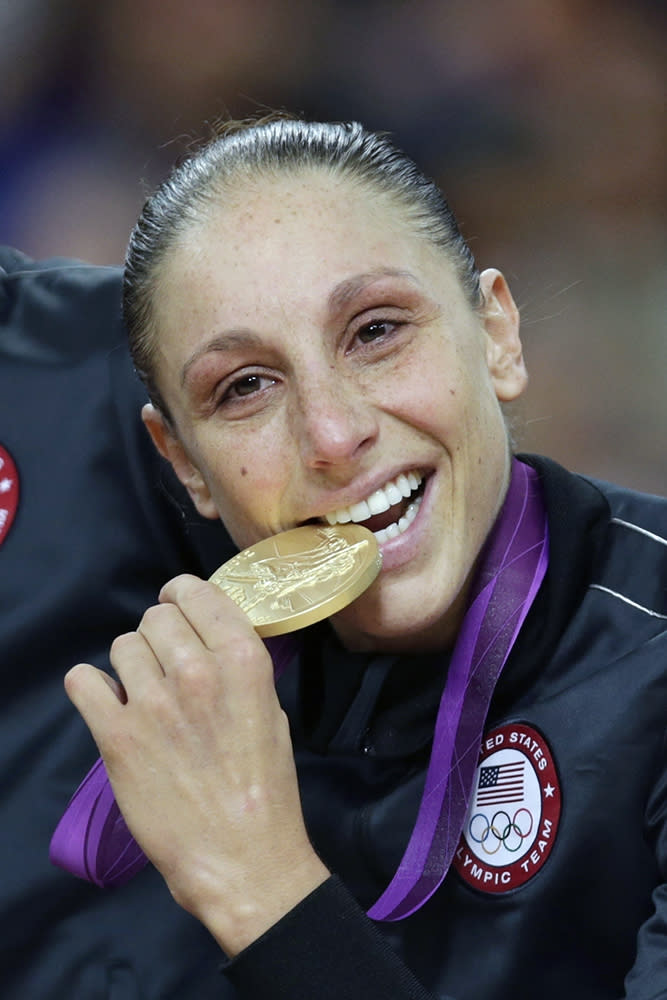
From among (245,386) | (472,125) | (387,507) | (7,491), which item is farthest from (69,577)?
(472,125)

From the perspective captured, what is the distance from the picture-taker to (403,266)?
141 cm

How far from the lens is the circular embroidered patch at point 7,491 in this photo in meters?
1.73

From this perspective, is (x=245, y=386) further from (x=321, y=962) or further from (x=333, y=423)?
(x=321, y=962)

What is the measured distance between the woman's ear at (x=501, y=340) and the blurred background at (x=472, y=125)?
152 cm

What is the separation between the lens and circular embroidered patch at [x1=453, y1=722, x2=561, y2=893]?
1.28 m

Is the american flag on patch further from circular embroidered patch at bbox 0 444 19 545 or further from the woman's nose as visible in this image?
circular embroidered patch at bbox 0 444 19 545

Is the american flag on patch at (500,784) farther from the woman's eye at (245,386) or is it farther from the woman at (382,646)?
the woman's eye at (245,386)

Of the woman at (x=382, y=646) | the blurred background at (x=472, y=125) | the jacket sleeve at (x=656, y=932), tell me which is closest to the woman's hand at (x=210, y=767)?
the woman at (x=382, y=646)

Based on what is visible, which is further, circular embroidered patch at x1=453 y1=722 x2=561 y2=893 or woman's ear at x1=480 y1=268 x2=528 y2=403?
woman's ear at x1=480 y1=268 x2=528 y2=403

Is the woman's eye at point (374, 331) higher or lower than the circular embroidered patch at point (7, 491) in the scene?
higher

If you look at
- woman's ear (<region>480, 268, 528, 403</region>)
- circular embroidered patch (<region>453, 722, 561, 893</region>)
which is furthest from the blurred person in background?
woman's ear (<region>480, 268, 528, 403</region>)

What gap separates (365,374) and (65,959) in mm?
769

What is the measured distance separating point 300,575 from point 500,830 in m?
0.33

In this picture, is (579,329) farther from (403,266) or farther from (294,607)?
(294,607)
